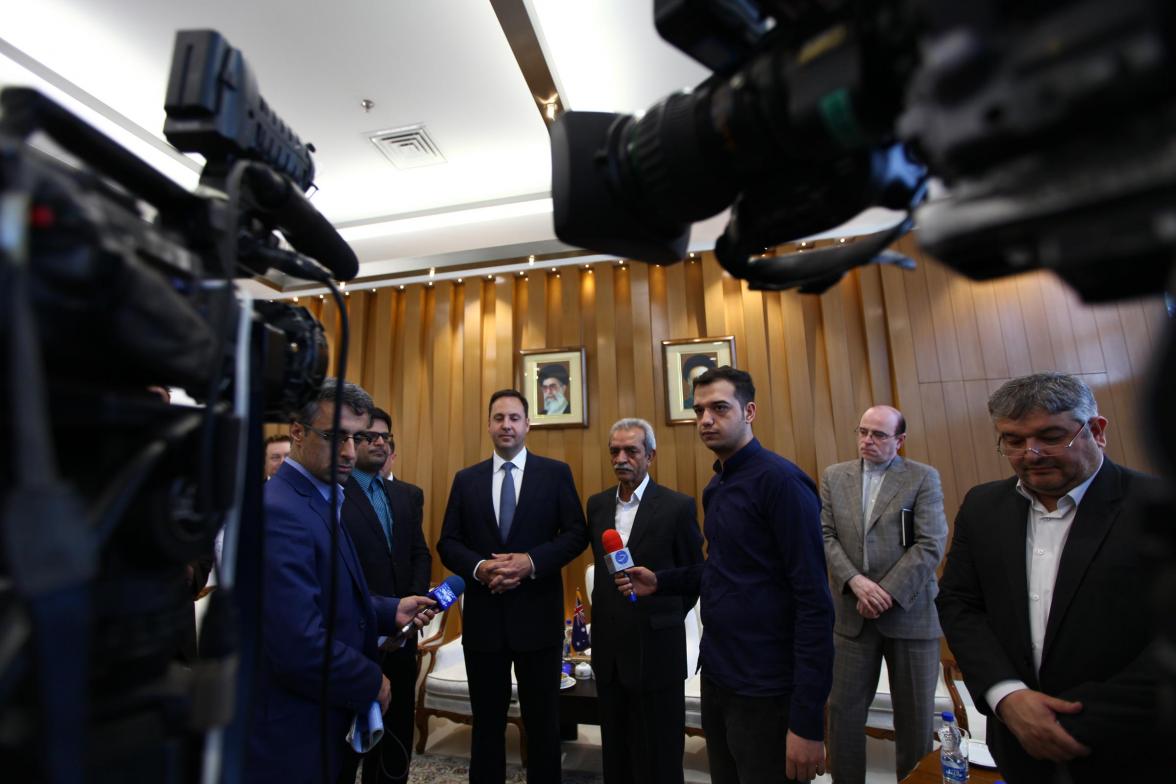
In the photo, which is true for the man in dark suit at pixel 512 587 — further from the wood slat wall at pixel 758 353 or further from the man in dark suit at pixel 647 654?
the wood slat wall at pixel 758 353

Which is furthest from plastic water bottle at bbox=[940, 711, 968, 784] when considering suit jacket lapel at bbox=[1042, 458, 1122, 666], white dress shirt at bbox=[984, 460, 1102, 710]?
suit jacket lapel at bbox=[1042, 458, 1122, 666]

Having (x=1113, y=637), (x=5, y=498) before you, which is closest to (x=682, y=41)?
(x=5, y=498)

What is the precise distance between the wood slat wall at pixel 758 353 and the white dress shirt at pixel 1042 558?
2305mm

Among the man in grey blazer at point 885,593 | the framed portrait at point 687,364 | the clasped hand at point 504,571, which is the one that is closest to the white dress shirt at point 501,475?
the clasped hand at point 504,571

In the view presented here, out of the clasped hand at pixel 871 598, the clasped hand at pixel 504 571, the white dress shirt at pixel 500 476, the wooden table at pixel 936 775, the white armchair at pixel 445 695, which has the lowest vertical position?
the white armchair at pixel 445 695

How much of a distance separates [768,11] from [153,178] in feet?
2.25

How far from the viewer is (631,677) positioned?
2248mm

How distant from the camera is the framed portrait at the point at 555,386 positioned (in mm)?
4148

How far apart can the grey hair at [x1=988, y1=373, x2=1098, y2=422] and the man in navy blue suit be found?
1632 millimetres

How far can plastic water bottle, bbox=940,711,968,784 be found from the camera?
1.40 metres

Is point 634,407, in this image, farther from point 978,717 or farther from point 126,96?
point 126,96

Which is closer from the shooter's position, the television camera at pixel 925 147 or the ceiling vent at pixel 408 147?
the television camera at pixel 925 147

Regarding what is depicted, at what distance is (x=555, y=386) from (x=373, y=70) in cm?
229

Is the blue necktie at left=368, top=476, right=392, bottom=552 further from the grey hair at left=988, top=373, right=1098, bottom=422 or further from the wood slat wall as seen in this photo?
the grey hair at left=988, top=373, right=1098, bottom=422
